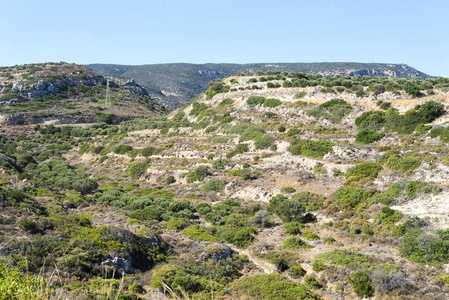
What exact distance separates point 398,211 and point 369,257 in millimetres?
6266

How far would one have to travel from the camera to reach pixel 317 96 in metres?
53.5

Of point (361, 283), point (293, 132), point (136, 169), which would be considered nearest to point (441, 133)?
point (293, 132)

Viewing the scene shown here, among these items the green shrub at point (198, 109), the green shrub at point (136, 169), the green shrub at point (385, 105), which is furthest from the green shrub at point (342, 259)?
the green shrub at point (198, 109)

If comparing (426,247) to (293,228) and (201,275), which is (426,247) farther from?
(201,275)

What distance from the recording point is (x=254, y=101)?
2360 inches

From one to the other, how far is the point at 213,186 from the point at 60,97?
300ft

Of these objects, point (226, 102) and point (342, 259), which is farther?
point (226, 102)

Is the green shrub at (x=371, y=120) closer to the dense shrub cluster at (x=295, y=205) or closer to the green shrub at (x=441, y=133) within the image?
the green shrub at (x=441, y=133)

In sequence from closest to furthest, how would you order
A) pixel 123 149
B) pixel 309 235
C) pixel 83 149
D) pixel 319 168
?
1. pixel 309 235
2. pixel 319 168
3. pixel 123 149
4. pixel 83 149

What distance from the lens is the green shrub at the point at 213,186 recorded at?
112 ft

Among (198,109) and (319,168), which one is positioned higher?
(198,109)

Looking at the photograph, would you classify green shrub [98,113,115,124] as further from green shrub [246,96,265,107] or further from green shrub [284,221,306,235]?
green shrub [284,221,306,235]

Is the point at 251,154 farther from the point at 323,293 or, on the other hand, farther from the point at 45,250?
the point at 45,250

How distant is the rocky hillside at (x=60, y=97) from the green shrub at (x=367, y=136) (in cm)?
7517
